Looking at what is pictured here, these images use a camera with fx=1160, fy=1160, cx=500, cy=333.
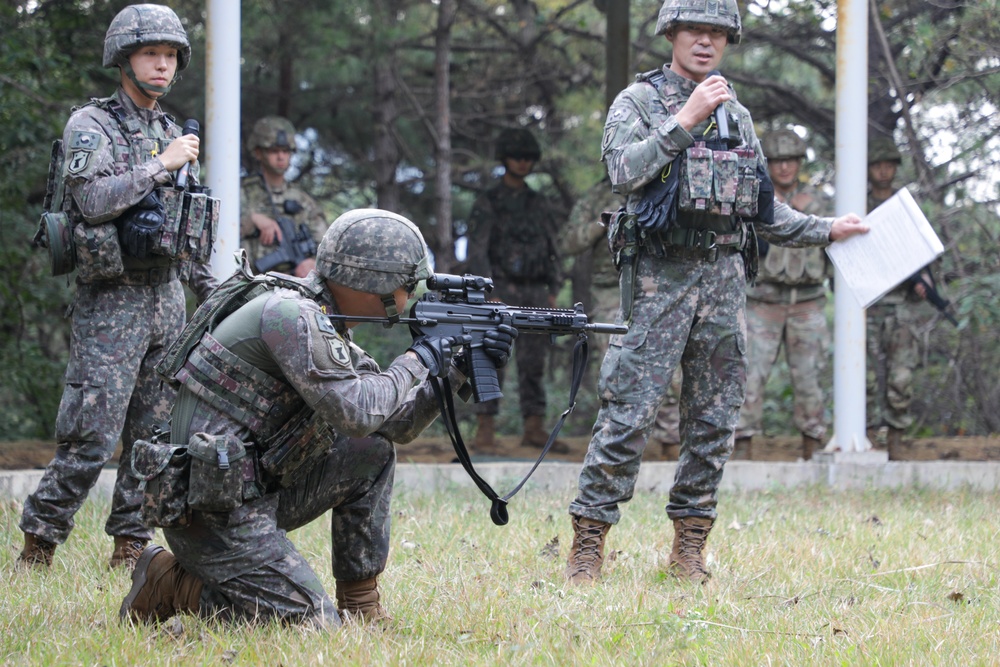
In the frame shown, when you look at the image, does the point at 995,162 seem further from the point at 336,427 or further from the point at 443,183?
the point at 336,427

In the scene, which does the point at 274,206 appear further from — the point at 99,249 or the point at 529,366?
the point at 99,249

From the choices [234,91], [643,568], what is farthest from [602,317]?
[643,568]

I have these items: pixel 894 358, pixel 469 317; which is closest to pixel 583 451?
pixel 894 358

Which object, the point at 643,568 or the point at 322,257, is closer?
the point at 322,257

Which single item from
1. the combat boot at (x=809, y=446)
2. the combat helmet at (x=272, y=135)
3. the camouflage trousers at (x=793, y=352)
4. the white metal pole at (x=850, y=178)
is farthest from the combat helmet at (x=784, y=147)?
the combat helmet at (x=272, y=135)

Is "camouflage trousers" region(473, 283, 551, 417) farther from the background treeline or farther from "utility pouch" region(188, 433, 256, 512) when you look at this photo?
"utility pouch" region(188, 433, 256, 512)

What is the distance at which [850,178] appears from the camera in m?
7.18

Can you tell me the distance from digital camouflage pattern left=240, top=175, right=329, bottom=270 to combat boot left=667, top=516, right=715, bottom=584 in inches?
169

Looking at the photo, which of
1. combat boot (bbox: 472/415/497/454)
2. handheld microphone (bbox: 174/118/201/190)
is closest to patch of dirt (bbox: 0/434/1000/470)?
combat boot (bbox: 472/415/497/454)

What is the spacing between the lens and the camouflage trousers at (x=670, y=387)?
8367 mm

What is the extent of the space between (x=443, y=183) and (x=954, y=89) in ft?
13.0

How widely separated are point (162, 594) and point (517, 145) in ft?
20.1

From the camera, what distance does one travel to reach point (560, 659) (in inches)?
130

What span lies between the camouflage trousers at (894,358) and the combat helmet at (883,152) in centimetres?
108
